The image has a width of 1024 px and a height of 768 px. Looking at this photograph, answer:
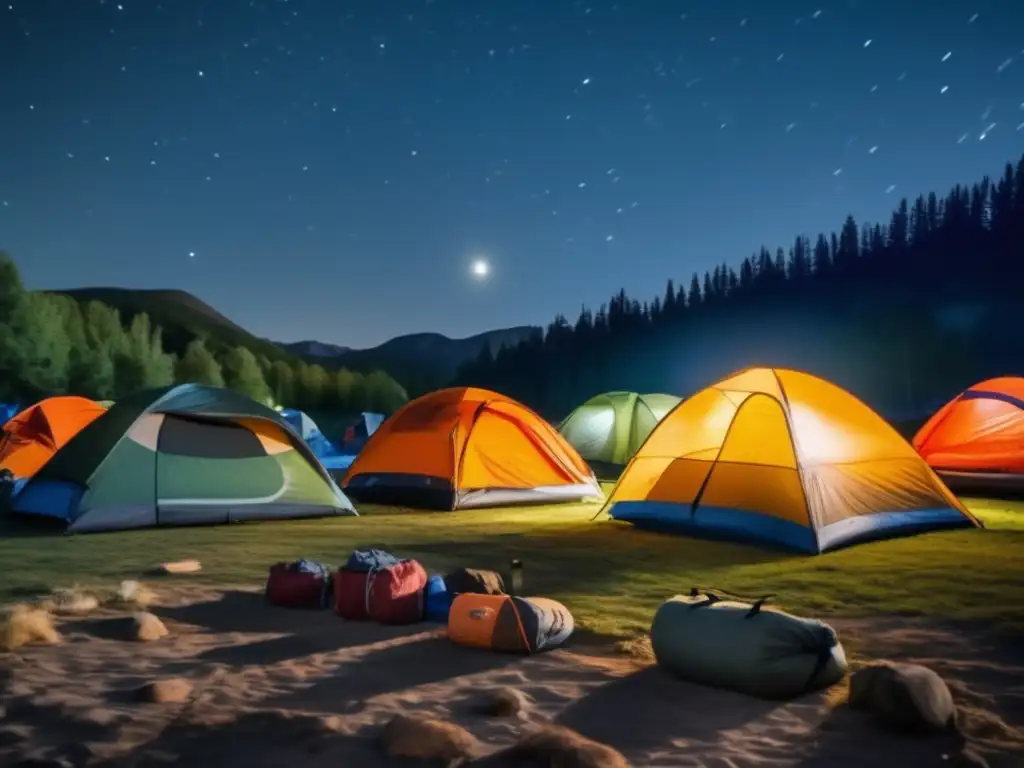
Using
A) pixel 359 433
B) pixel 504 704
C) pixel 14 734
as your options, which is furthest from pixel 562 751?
pixel 359 433

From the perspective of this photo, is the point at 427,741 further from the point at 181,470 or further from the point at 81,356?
the point at 81,356

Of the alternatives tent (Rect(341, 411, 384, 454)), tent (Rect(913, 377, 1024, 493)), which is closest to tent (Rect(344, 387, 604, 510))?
tent (Rect(913, 377, 1024, 493))

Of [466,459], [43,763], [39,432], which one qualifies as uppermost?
[39,432]

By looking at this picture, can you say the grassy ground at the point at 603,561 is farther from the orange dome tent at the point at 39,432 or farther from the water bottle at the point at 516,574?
the orange dome tent at the point at 39,432

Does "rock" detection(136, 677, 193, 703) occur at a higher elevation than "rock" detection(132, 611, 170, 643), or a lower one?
lower

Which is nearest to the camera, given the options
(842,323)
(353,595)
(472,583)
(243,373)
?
(353,595)

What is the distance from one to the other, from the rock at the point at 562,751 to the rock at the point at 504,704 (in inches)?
18.9

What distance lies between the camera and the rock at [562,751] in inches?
133

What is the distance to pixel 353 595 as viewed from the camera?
611cm

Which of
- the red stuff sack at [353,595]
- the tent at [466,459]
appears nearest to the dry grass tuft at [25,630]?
the red stuff sack at [353,595]

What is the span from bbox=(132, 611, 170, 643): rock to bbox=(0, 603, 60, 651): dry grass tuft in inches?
18.0

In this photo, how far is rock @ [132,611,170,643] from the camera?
554 centimetres

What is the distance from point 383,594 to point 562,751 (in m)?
2.79

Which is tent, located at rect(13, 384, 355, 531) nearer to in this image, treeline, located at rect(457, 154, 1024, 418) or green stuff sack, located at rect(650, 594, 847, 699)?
green stuff sack, located at rect(650, 594, 847, 699)
